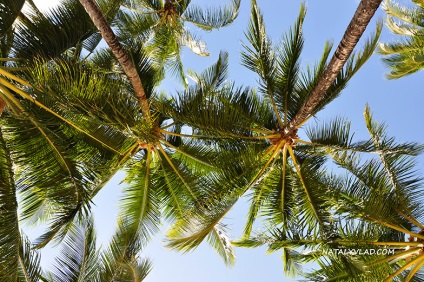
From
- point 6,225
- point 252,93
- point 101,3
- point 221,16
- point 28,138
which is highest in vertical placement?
point 221,16

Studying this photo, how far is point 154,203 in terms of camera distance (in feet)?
28.0

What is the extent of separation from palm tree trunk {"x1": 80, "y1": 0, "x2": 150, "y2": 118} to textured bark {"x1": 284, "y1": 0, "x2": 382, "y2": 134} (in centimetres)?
226

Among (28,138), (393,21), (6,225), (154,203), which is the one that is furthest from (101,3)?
(393,21)

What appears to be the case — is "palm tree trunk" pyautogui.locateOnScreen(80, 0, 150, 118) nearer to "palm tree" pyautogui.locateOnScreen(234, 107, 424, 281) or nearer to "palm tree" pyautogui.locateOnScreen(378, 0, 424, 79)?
"palm tree" pyautogui.locateOnScreen(234, 107, 424, 281)

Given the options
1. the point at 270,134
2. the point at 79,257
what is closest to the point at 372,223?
the point at 270,134

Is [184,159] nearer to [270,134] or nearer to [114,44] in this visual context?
[270,134]

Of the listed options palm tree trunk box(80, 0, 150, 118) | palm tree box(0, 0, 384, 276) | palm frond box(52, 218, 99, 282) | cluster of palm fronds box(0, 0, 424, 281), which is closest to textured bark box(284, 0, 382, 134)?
cluster of palm fronds box(0, 0, 424, 281)

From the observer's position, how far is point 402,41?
11.9 meters

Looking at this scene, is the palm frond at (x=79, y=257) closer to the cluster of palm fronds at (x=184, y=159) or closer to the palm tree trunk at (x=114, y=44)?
the cluster of palm fronds at (x=184, y=159)

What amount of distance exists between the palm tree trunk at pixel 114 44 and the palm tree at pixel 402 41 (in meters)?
6.85

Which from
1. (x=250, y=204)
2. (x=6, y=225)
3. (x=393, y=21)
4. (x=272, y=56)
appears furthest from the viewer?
(x=393, y=21)

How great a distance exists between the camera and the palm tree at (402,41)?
11508 millimetres

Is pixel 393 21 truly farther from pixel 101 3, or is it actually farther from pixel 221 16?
pixel 101 3

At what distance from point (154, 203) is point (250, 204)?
1.88 meters
